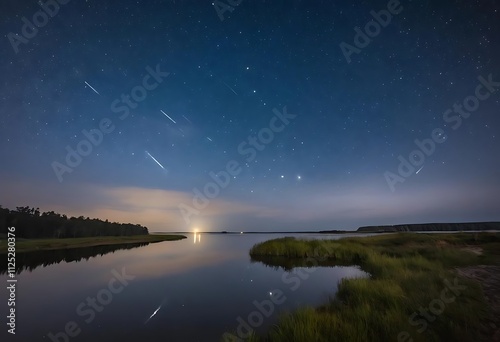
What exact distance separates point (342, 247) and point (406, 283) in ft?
67.0

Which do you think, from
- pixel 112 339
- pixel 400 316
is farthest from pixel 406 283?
pixel 112 339

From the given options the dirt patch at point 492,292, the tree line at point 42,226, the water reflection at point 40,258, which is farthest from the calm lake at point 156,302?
the tree line at point 42,226

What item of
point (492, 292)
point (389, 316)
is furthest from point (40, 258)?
point (492, 292)

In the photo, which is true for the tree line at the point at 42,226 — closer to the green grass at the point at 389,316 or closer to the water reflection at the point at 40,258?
the water reflection at the point at 40,258

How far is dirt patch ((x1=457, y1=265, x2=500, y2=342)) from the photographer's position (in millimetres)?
6337

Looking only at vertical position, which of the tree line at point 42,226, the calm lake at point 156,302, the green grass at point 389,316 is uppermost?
the tree line at point 42,226

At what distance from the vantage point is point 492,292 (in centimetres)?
982

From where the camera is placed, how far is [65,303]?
43.3ft

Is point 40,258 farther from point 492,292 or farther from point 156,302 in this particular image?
point 492,292

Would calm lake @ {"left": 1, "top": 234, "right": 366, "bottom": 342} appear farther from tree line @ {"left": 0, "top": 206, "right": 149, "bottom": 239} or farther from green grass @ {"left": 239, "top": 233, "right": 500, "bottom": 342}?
tree line @ {"left": 0, "top": 206, "right": 149, "bottom": 239}

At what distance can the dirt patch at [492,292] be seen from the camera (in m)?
6.34

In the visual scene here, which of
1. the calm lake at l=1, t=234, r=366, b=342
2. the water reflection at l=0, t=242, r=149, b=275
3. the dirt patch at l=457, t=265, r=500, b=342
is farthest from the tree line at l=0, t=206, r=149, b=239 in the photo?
the dirt patch at l=457, t=265, r=500, b=342

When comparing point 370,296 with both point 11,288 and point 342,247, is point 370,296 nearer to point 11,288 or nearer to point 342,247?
point 11,288

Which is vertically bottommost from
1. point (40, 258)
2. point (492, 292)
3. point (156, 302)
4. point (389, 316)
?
point (156, 302)
